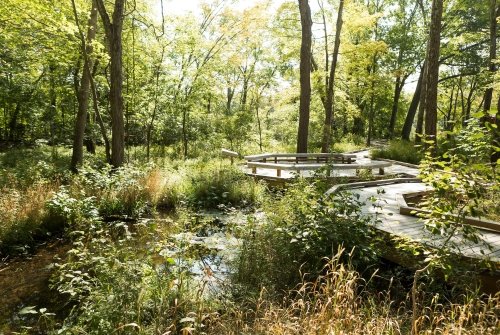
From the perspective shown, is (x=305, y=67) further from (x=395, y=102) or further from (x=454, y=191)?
(x=395, y=102)

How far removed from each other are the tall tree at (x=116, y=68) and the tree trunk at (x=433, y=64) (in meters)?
8.44

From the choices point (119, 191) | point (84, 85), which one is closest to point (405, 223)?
point (119, 191)

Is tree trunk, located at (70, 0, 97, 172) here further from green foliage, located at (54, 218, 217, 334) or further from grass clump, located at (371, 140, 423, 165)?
grass clump, located at (371, 140, 423, 165)

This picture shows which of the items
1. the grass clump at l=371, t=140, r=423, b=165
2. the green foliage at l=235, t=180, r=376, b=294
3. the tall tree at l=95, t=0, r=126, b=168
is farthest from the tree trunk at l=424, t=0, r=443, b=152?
the tall tree at l=95, t=0, r=126, b=168

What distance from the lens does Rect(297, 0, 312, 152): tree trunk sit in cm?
1298

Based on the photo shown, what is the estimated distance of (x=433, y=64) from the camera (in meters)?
9.16

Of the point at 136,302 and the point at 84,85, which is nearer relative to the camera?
the point at 136,302

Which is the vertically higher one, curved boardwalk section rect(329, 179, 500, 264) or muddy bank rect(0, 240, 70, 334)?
curved boardwalk section rect(329, 179, 500, 264)

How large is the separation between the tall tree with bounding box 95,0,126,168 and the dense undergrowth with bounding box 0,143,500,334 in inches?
50.7

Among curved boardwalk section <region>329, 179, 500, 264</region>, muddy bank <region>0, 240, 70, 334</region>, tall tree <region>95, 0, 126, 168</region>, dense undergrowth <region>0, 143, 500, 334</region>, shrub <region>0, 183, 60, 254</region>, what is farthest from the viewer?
tall tree <region>95, 0, 126, 168</region>

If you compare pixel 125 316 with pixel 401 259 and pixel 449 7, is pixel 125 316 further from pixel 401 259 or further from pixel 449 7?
pixel 449 7

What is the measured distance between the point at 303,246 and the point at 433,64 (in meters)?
7.29

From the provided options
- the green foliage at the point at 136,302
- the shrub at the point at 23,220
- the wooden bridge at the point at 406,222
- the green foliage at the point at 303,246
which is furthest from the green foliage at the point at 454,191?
the shrub at the point at 23,220

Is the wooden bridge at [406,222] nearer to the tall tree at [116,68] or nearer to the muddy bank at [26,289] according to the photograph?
the tall tree at [116,68]
